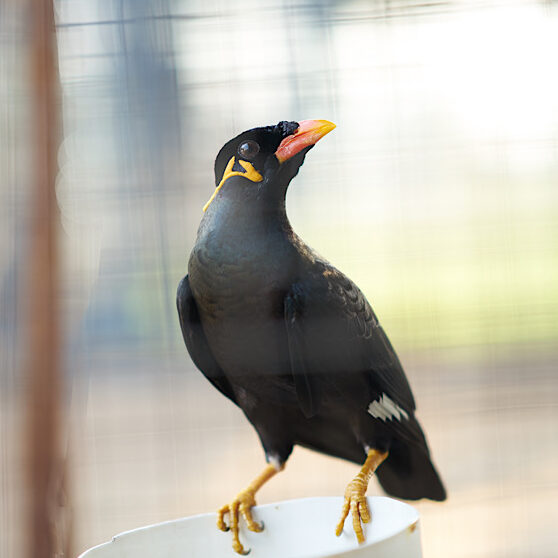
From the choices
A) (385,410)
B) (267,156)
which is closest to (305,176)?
(267,156)

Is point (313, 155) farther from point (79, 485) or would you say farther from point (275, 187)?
point (79, 485)

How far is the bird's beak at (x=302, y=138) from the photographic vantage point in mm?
541

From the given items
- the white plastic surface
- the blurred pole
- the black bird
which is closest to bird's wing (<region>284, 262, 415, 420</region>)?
the black bird

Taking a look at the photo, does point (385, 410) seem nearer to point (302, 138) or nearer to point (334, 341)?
point (334, 341)

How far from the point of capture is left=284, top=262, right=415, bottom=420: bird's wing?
1.76ft

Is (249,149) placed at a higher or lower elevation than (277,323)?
higher

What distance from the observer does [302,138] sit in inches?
21.3

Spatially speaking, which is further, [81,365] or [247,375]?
[81,365]

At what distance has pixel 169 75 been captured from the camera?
673 mm

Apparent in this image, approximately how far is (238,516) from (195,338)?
187 millimetres

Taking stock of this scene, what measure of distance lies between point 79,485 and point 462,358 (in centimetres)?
56

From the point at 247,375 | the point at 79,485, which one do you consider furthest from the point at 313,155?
the point at 79,485

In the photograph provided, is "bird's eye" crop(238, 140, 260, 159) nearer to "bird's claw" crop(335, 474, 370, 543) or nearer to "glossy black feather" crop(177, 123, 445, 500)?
"glossy black feather" crop(177, 123, 445, 500)

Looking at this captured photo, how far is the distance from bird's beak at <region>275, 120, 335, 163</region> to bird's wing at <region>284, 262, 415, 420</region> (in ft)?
0.35
